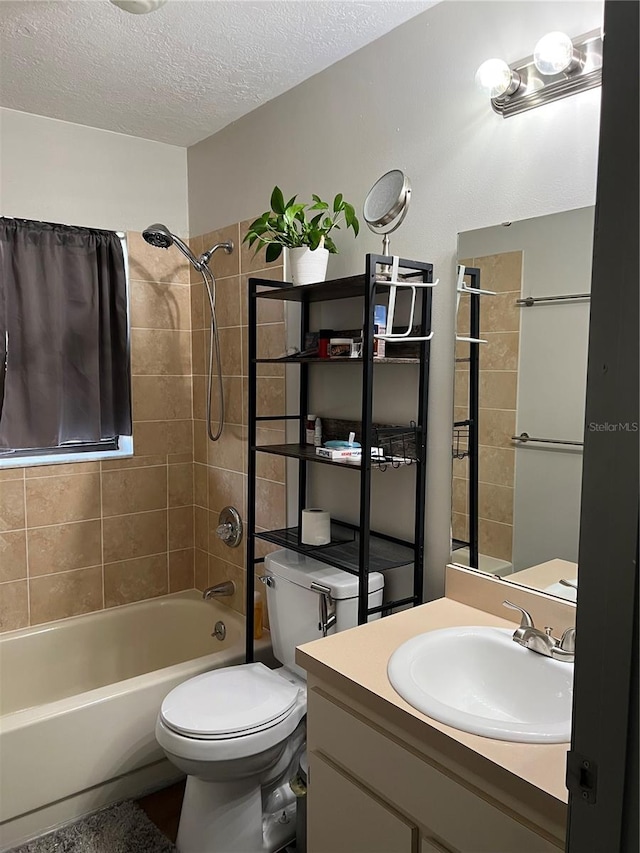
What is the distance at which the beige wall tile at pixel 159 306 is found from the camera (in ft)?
9.64

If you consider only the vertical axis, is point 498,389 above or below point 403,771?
above

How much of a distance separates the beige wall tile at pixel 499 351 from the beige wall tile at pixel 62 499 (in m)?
1.89

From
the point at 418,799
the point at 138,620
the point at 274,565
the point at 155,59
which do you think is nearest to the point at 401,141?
the point at 155,59

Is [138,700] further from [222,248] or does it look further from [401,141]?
[401,141]

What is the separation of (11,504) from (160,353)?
0.93 metres

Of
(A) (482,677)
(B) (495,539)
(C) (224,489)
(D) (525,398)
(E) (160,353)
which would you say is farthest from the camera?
(E) (160,353)

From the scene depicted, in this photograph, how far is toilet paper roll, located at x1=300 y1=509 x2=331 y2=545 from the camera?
2.10 meters

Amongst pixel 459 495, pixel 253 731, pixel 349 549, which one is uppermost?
pixel 459 495

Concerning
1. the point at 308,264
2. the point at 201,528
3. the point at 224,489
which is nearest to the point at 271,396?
the point at 224,489

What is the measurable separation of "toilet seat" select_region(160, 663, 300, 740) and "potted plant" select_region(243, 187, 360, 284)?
130cm

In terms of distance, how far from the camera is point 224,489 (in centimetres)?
292

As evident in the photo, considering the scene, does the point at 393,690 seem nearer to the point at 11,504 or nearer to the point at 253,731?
the point at 253,731

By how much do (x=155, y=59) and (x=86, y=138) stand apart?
2.51ft

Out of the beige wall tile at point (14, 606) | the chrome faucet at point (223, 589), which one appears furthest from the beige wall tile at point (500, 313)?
the beige wall tile at point (14, 606)
